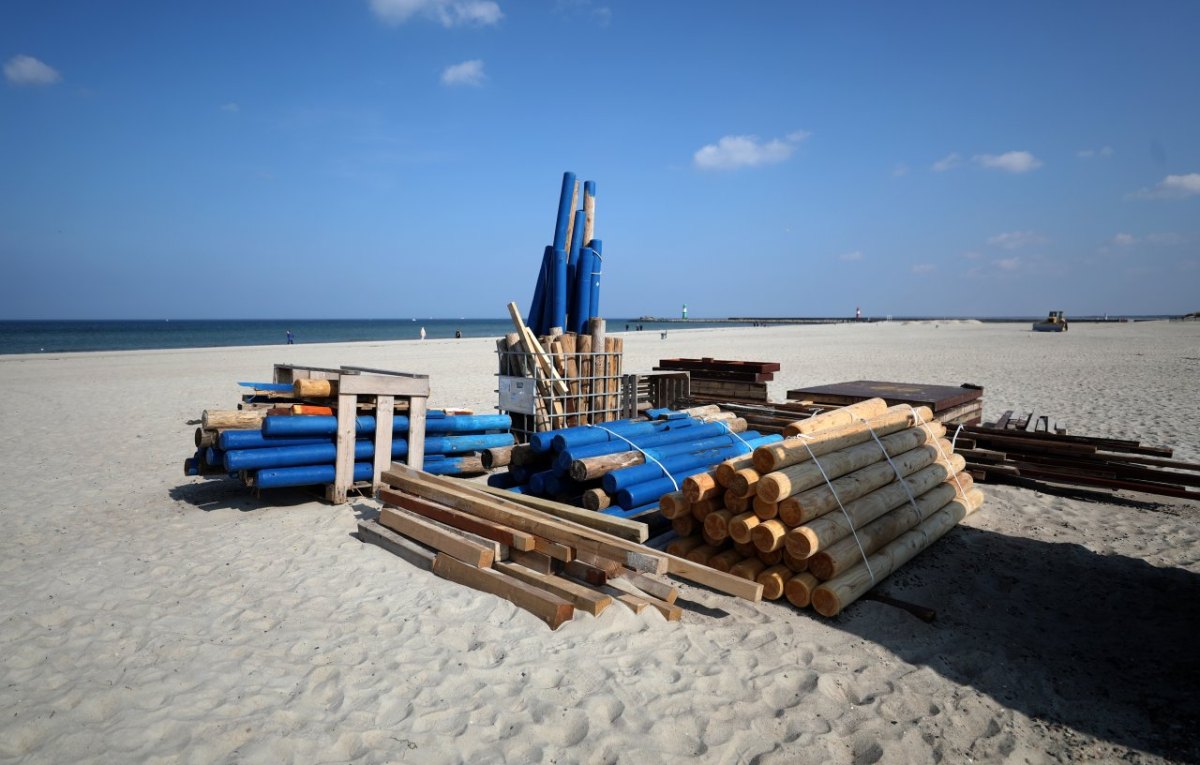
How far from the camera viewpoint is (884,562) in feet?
17.9

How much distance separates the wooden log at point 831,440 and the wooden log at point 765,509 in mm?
259

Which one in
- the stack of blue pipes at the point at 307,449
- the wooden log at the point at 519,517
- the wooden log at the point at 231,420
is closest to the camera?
the wooden log at the point at 519,517

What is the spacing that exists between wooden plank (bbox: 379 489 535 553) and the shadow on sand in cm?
250

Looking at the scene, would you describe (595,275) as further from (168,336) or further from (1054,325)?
(168,336)

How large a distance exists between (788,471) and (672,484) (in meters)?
1.63

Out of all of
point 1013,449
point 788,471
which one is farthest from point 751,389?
point 788,471

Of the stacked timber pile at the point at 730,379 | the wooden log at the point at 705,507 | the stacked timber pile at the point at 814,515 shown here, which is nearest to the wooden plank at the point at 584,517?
the wooden log at the point at 705,507

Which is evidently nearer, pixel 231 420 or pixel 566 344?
pixel 231 420

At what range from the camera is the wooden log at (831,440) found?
5242 millimetres

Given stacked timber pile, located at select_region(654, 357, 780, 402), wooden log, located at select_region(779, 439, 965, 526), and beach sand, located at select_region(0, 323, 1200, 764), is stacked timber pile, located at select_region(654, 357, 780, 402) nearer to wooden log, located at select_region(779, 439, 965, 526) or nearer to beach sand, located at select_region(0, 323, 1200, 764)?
wooden log, located at select_region(779, 439, 965, 526)

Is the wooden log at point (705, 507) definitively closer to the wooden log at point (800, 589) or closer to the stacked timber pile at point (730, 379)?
the wooden log at point (800, 589)

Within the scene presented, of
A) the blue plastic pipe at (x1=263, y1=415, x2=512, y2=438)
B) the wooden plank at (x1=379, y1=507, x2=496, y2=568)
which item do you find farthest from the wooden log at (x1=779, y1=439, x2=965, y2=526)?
the blue plastic pipe at (x1=263, y1=415, x2=512, y2=438)

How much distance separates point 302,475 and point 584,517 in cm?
350

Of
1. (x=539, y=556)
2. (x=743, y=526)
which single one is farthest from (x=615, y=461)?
(x=743, y=526)
